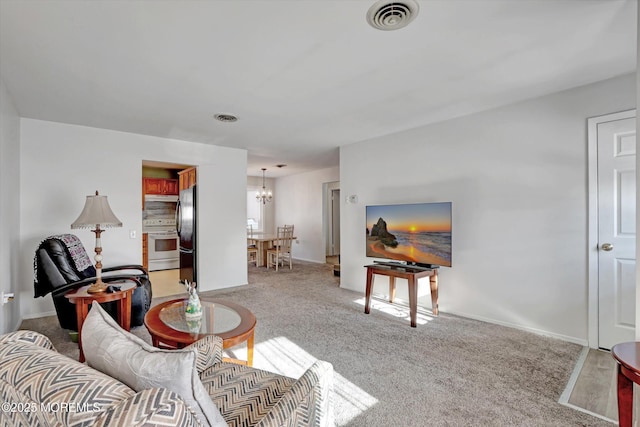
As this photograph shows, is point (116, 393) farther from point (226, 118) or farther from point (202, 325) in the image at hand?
point (226, 118)

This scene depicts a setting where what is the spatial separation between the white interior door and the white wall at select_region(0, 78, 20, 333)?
204 inches

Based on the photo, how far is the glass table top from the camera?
6.82 ft

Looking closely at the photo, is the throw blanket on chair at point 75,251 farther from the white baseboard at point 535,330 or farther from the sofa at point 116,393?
the white baseboard at point 535,330

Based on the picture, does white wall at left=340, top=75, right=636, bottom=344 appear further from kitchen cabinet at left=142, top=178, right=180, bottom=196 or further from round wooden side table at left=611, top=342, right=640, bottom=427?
kitchen cabinet at left=142, top=178, right=180, bottom=196

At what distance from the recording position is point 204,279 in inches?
194

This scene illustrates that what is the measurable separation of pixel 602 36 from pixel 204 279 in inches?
209

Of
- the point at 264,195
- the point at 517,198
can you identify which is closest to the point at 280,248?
the point at 264,195

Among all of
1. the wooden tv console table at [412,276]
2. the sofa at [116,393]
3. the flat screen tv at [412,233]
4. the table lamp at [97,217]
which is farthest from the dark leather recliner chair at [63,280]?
the flat screen tv at [412,233]

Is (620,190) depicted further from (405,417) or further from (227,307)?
(227,307)

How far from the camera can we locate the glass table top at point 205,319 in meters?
2.08

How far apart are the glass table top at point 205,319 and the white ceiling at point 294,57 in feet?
6.52

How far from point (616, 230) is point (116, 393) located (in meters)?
3.70

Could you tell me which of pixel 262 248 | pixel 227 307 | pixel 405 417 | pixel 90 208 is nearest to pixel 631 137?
pixel 405 417

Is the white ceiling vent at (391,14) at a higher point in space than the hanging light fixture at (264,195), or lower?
higher
